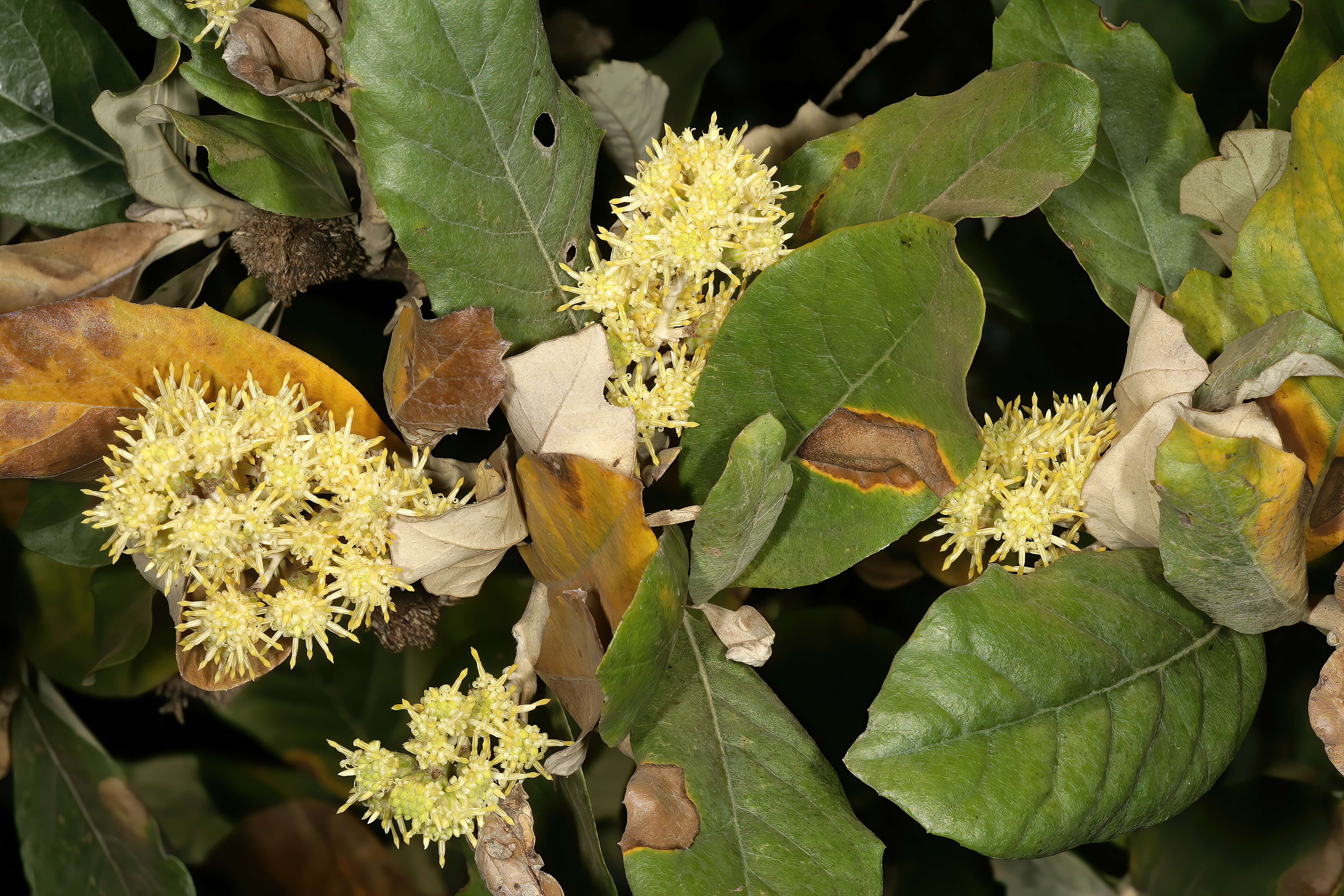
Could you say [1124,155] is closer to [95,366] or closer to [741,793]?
[741,793]

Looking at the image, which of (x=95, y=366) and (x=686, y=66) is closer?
(x=95, y=366)

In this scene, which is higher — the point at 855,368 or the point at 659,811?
the point at 855,368

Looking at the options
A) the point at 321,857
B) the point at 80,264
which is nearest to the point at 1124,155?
the point at 80,264

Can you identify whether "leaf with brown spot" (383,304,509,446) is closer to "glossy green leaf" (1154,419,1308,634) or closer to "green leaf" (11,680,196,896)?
"glossy green leaf" (1154,419,1308,634)

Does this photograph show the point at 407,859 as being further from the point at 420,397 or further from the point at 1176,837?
the point at 1176,837

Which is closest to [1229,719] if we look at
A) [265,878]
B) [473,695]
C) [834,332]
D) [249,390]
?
[834,332]

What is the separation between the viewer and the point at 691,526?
0.63m

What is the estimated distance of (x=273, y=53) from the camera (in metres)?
0.54

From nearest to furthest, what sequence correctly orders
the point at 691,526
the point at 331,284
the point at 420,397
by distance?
the point at 420,397
the point at 691,526
the point at 331,284

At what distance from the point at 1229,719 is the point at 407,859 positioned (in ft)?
2.23

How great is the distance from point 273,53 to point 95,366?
0.21m

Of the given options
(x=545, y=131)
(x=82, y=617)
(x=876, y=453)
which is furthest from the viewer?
(x=82, y=617)

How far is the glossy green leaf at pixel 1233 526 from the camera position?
17.7 inches

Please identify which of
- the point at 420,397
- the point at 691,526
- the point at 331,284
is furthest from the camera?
the point at 331,284
